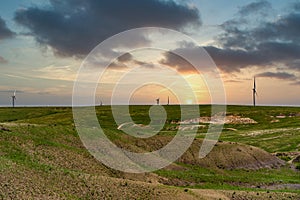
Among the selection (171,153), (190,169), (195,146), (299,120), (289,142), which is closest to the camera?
(190,169)

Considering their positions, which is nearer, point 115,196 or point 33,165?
point 115,196

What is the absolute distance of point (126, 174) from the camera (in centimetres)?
4578

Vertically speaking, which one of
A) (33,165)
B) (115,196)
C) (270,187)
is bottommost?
(270,187)

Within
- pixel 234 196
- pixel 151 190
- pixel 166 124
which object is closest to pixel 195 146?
pixel 234 196

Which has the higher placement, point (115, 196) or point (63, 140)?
point (63, 140)

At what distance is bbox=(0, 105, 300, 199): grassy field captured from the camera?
112 ft

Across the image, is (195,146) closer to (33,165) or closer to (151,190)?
(151,190)

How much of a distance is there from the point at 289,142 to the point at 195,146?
4814 centimetres

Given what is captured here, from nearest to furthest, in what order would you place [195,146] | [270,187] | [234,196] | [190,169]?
[234,196] → [270,187] → [190,169] → [195,146]

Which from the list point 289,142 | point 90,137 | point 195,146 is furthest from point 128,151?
point 289,142

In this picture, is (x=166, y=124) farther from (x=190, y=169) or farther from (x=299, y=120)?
(x=190, y=169)

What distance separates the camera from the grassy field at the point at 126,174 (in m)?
34.0

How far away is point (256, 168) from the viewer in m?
67.1

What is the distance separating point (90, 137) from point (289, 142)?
68834 mm
